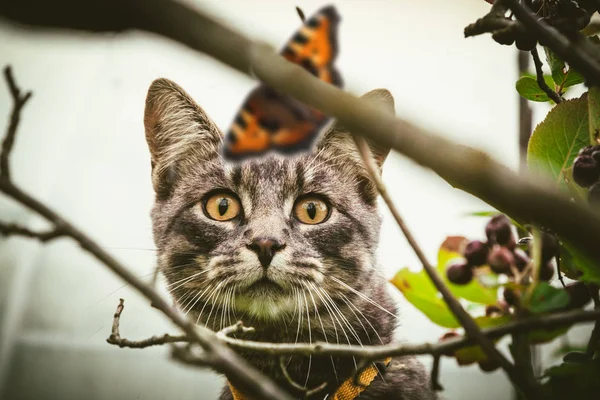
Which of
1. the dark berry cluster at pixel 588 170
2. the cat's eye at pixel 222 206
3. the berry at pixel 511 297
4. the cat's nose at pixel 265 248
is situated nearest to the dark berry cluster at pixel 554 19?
the dark berry cluster at pixel 588 170

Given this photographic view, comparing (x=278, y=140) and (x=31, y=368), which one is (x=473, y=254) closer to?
(x=278, y=140)

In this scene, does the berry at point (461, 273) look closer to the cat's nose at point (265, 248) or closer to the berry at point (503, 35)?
the berry at point (503, 35)

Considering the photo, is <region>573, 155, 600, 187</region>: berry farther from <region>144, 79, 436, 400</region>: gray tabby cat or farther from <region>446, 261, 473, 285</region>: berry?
<region>144, 79, 436, 400</region>: gray tabby cat

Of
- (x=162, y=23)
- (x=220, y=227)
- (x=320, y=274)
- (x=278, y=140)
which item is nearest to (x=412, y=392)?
(x=320, y=274)

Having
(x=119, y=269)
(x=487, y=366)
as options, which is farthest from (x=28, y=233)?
→ (x=487, y=366)

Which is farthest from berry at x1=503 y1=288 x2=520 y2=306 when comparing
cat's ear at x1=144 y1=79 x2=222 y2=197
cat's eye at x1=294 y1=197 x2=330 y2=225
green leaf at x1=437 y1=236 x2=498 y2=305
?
cat's ear at x1=144 y1=79 x2=222 y2=197

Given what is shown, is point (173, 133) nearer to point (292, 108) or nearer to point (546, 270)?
point (292, 108)
